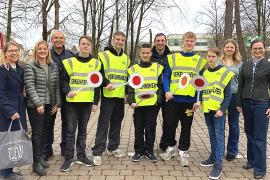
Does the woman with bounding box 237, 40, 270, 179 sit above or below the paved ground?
above

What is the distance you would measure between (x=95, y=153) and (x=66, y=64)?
5.15 feet

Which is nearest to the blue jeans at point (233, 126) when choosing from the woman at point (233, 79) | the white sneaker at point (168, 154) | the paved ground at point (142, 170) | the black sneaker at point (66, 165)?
the woman at point (233, 79)

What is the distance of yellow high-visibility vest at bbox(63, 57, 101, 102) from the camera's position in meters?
5.38

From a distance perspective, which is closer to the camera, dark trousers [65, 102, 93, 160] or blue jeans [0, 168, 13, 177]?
blue jeans [0, 168, 13, 177]

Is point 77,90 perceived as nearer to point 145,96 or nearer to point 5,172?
point 145,96

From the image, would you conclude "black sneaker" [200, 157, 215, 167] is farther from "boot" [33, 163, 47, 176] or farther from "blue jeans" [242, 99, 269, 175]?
"boot" [33, 163, 47, 176]

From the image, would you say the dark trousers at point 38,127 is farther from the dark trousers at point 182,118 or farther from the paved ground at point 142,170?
the dark trousers at point 182,118

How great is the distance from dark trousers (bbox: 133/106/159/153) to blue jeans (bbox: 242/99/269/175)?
4.88 ft

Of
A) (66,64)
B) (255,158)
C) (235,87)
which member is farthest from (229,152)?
(66,64)

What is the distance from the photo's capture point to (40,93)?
16.9 feet

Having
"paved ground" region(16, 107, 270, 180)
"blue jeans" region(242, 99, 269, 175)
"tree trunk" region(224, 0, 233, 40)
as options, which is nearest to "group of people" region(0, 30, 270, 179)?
"blue jeans" region(242, 99, 269, 175)

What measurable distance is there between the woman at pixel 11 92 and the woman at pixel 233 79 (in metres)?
3.29

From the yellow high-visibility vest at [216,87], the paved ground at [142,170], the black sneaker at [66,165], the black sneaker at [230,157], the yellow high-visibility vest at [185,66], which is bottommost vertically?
the paved ground at [142,170]

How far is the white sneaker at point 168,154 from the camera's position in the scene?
235 inches
